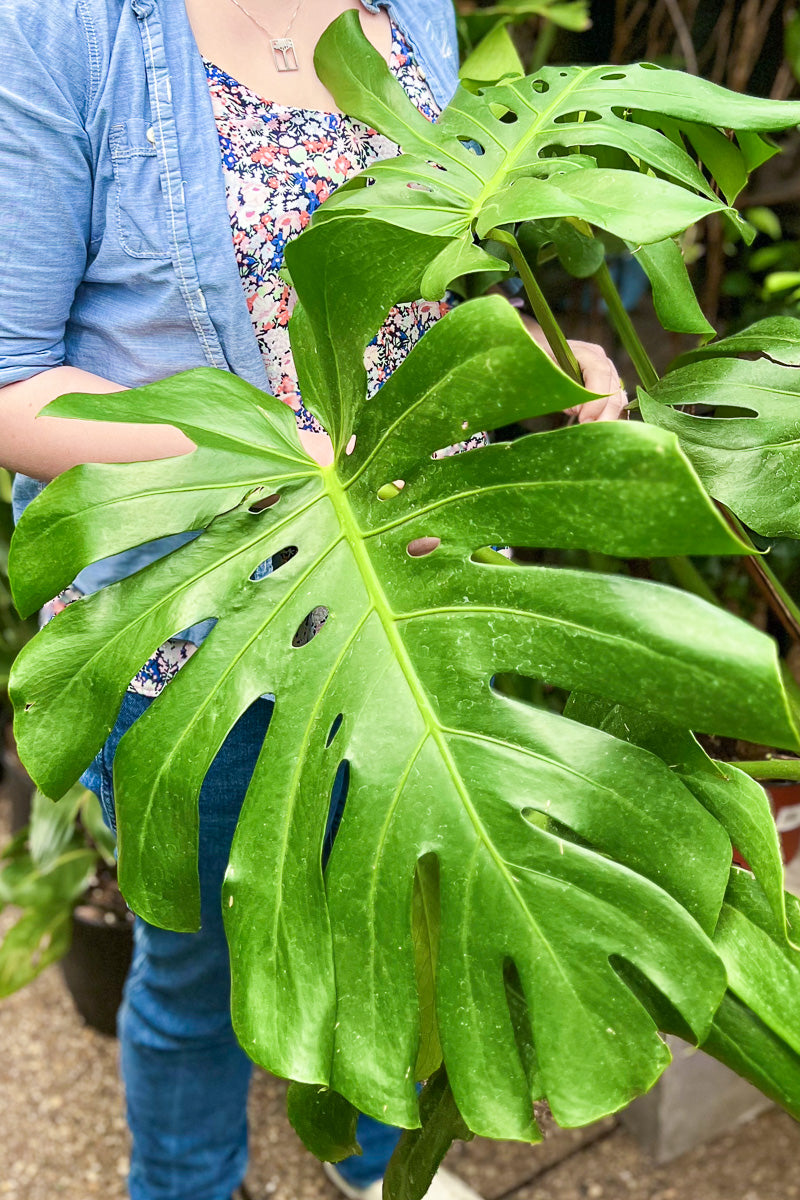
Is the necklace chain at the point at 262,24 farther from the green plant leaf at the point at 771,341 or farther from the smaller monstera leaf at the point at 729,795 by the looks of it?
the smaller monstera leaf at the point at 729,795

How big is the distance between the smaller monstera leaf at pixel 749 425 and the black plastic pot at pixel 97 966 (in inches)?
44.4

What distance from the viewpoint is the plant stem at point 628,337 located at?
32.6 inches

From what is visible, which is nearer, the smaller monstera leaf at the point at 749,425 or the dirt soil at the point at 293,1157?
the smaller monstera leaf at the point at 749,425

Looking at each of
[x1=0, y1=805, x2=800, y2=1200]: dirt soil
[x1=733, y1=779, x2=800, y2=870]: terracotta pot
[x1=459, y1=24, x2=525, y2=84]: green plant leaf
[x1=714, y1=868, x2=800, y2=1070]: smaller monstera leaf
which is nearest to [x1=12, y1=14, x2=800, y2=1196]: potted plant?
[x1=714, y1=868, x2=800, y2=1070]: smaller monstera leaf

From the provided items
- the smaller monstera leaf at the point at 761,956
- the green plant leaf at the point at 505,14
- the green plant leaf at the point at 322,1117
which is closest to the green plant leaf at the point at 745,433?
the smaller monstera leaf at the point at 761,956

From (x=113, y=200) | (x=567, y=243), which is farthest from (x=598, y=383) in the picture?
(x=113, y=200)

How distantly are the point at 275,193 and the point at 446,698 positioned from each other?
436mm

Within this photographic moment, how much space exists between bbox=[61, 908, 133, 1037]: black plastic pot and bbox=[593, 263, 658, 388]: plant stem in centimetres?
109

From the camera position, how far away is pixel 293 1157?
1478mm

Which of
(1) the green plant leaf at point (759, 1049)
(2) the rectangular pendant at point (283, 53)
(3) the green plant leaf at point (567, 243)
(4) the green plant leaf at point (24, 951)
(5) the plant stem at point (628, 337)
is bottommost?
(4) the green plant leaf at point (24, 951)

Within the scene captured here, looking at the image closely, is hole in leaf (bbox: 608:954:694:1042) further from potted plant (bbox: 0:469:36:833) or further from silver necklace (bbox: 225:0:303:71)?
potted plant (bbox: 0:469:36:833)

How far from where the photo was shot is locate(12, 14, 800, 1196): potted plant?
0.54 metres

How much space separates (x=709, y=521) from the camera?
0.49 meters

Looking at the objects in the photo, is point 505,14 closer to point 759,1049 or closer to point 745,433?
point 745,433
